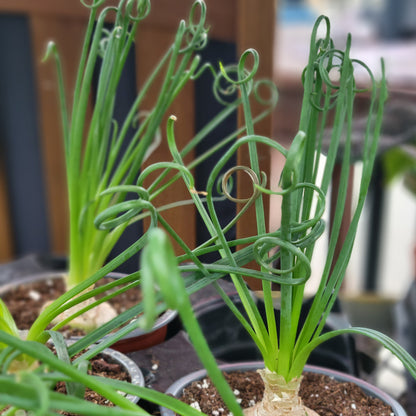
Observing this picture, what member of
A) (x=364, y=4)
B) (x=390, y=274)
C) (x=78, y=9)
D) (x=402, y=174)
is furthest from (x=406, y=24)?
(x=78, y=9)

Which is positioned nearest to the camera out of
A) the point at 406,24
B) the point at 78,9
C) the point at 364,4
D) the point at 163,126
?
the point at 163,126

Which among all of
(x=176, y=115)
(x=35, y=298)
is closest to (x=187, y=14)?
(x=176, y=115)

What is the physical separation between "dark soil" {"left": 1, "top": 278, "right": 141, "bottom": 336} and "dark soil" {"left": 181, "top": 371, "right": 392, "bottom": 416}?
21 cm

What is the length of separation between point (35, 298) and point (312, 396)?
386 mm

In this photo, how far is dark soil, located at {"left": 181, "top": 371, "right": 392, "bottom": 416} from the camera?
18.6 inches

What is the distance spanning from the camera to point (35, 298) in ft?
2.36

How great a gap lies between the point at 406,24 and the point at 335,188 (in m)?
2.12

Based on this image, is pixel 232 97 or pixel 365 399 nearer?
pixel 365 399

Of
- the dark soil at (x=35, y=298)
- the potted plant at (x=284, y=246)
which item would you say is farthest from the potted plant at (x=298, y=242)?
the dark soil at (x=35, y=298)

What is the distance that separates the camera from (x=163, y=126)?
0.68m

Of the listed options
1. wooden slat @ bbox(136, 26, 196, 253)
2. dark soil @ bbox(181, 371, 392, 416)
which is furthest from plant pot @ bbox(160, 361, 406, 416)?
wooden slat @ bbox(136, 26, 196, 253)

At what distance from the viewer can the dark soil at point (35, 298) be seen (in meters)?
0.66

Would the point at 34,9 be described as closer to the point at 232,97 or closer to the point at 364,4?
the point at 232,97

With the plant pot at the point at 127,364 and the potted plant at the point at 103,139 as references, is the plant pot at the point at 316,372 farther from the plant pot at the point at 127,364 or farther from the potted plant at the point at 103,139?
the potted plant at the point at 103,139
